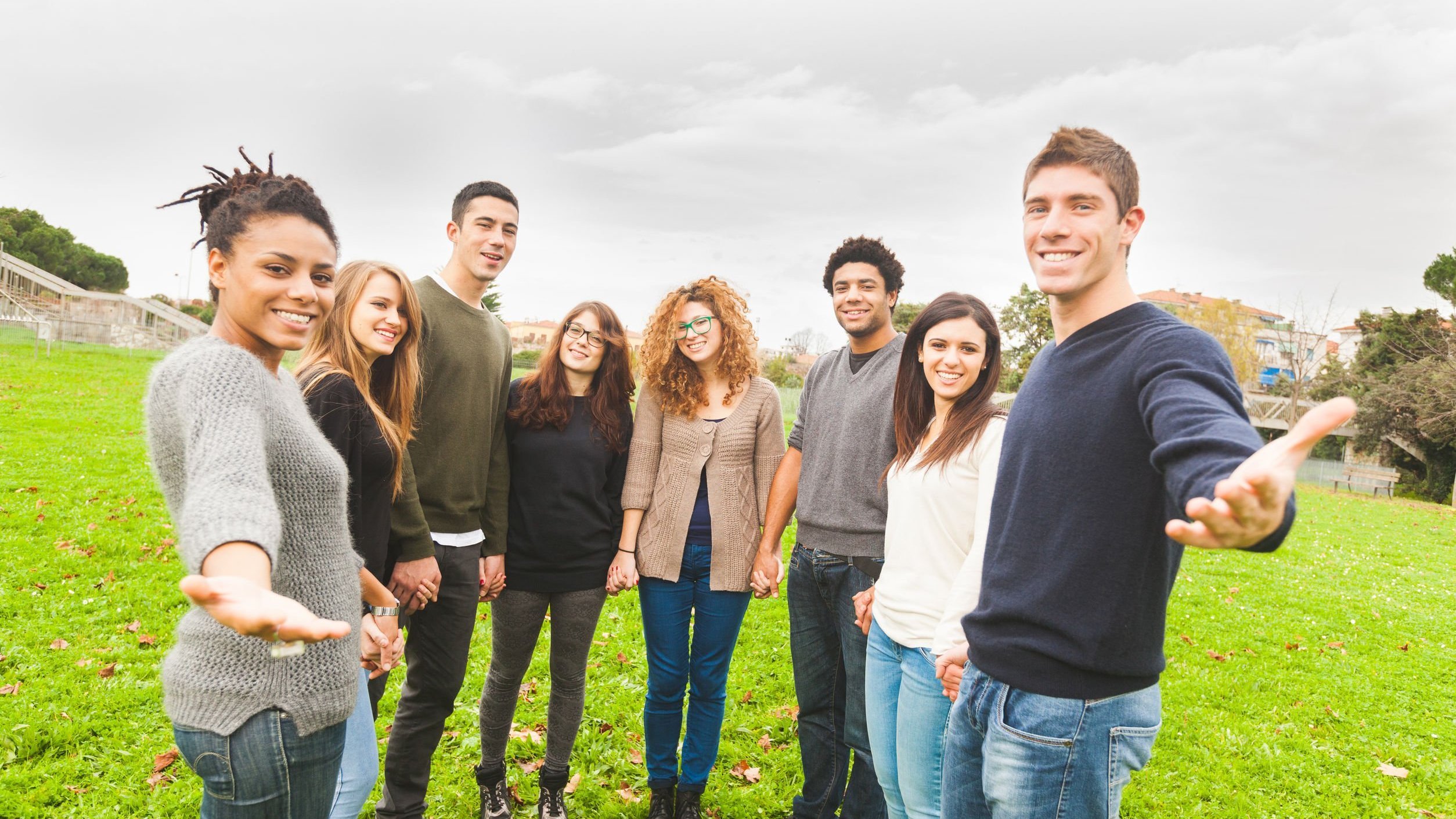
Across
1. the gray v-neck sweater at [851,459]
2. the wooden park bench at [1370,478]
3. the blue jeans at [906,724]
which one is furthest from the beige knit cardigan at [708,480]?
the wooden park bench at [1370,478]

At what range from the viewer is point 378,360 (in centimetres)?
321

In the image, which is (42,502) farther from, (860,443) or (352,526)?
(860,443)

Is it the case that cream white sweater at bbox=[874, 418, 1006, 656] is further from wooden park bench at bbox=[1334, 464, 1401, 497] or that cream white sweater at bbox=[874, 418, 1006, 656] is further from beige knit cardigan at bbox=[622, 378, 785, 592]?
wooden park bench at bbox=[1334, 464, 1401, 497]

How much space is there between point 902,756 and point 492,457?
2.23 meters

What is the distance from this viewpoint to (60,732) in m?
4.42

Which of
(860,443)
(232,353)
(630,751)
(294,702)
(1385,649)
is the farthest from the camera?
(1385,649)

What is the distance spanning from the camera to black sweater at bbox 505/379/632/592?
3.71 metres

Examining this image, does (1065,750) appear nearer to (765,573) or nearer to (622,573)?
(765,573)

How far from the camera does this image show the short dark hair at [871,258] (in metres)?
3.80

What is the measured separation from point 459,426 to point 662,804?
2136 millimetres

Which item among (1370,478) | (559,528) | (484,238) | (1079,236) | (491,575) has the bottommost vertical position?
(1370,478)

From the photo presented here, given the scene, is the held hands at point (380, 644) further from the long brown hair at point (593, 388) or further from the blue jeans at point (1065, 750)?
the blue jeans at point (1065, 750)

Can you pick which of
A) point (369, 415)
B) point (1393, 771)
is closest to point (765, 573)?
point (369, 415)

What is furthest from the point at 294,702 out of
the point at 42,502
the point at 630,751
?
the point at 42,502
